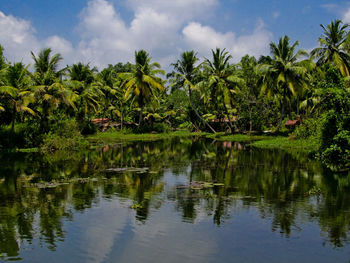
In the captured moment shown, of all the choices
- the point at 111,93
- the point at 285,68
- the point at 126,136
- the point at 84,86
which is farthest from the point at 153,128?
the point at 285,68

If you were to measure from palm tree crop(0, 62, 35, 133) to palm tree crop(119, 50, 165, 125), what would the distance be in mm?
13395

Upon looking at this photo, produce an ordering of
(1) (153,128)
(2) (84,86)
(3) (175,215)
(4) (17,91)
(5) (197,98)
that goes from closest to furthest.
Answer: (3) (175,215) → (4) (17,91) → (2) (84,86) → (1) (153,128) → (5) (197,98)

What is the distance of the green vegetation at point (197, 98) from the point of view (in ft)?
59.5

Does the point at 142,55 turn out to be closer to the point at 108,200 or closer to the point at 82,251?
the point at 108,200

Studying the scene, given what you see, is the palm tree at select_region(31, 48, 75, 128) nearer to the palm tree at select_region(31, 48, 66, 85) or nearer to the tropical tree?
the palm tree at select_region(31, 48, 66, 85)

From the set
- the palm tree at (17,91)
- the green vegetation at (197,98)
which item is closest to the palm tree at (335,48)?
the green vegetation at (197,98)

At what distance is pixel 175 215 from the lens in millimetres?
9000

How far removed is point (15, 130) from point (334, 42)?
2861 cm

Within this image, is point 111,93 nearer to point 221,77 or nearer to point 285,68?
point 221,77

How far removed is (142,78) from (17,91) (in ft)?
51.0

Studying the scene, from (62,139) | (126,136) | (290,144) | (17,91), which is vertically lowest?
(62,139)

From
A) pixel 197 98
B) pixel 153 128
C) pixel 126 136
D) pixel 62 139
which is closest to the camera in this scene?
pixel 62 139

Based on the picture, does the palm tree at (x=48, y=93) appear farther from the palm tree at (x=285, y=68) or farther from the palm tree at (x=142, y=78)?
the palm tree at (x=285, y=68)

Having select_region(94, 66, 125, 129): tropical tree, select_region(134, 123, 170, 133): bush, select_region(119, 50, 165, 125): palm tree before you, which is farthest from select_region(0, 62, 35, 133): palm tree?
select_region(134, 123, 170, 133): bush
